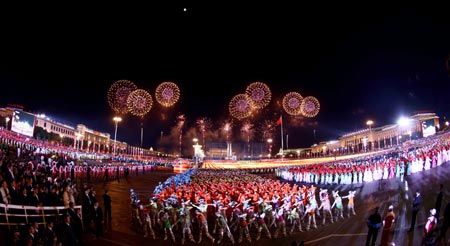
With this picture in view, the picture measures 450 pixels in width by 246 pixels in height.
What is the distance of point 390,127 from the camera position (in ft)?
367

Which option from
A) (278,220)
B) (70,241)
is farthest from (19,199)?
(278,220)

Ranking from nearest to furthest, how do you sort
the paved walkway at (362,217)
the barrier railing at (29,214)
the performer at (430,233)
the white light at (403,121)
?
the performer at (430,233) → the barrier railing at (29,214) → the paved walkway at (362,217) → the white light at (403,121)

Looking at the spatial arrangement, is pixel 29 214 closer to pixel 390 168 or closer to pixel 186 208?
pixel 186 208

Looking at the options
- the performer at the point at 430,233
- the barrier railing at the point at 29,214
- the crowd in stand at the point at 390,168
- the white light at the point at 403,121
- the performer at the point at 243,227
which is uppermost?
the white light at the point at 403,121

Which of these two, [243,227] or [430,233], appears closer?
[430,233]

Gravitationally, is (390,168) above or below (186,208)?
above

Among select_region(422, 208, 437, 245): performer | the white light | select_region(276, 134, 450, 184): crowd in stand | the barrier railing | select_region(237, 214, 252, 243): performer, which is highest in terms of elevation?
the white light

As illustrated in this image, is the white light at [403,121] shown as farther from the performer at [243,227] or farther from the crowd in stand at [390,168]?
the performer at [243,227]

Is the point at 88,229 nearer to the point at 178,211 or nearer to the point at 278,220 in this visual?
the point at 178,211

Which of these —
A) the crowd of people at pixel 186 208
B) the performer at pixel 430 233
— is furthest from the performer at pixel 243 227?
A: the performer at pixel 430 233

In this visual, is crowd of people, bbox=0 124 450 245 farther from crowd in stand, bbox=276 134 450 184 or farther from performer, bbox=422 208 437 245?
performer, bbox=422 208 437 245

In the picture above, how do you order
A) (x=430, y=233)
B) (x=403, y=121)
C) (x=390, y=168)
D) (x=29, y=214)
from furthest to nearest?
(x=403, y=121), (x=390, y=168), (x=29, y=214), (x=430, y=233)

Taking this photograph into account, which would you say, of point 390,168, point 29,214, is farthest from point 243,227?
point 390,168

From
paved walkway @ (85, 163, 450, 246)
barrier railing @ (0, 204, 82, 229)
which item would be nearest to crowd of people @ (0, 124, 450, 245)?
barrier railing @ (0, 204, 82, 229)
